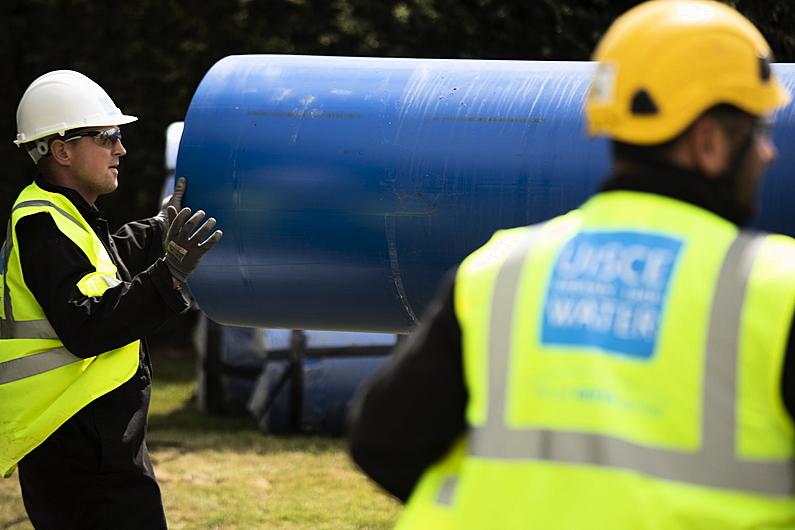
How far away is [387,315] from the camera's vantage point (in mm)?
2920

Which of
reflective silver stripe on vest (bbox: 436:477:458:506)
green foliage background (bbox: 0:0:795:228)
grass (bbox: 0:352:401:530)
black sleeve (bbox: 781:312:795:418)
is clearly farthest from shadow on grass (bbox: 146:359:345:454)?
black sleeve (bbox: 781:312:795:418)

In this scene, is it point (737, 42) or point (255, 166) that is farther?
point (255, 166)

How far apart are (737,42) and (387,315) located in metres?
1.83

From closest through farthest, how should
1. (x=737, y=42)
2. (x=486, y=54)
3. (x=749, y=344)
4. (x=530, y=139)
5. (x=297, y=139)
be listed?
(x=749, y=344)
(x=737, y=42)
(x=530, y=139)
(x=297, y=139)
(x=486, y=54)

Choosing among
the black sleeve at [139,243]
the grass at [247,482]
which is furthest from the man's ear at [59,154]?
the grass at [247,482]

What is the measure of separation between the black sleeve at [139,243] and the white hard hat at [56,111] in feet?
1.30

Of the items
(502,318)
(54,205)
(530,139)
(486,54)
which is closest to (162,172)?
(486,54)

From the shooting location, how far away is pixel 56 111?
3.01 m

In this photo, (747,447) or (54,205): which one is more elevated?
(747,447)

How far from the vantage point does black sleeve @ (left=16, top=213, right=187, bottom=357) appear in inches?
105

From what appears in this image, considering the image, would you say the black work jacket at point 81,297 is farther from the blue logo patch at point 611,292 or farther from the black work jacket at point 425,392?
the blue logo patch at point 611,292

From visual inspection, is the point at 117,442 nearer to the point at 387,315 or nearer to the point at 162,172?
the point at 387,315

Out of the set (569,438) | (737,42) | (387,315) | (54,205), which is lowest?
(387,315)

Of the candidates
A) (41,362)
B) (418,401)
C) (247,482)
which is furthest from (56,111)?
(247,482)
